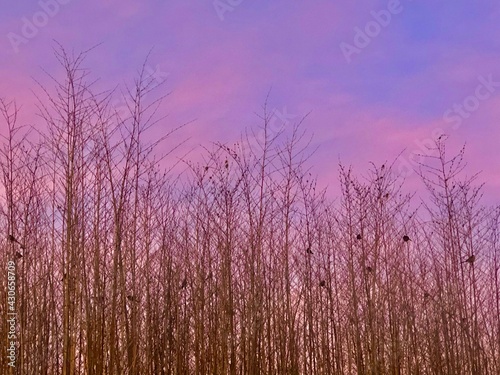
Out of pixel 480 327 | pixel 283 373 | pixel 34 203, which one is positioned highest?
pixel 34 203

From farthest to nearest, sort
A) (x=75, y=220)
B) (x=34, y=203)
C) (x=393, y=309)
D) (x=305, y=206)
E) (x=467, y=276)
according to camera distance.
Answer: (x=305, y=206)
(x=393, y=309)
(x=467, y=276)
(x=34, y=203)
(x=75, y=220)

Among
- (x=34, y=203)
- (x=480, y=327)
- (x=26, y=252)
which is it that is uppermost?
(x=34, y=203)

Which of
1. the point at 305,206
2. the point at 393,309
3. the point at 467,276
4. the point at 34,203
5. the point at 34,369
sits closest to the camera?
the point at 34,369

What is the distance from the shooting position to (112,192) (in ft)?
12.0

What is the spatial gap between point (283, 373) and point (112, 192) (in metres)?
1.77

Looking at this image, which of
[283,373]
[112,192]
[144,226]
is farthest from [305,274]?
[112,192]

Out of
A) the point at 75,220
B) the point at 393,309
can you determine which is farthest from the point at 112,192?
the point at 393,309

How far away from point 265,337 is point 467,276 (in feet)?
4.89

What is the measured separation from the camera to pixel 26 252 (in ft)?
13.3

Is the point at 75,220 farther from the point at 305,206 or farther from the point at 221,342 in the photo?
the point at 305,206

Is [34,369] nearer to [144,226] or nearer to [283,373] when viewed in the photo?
[144,226]

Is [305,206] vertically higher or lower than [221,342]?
higher

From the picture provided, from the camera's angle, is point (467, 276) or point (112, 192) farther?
point (467, 276)

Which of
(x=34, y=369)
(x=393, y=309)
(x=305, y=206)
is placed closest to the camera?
(x=34, y=369)
